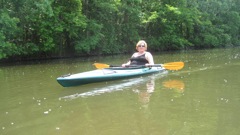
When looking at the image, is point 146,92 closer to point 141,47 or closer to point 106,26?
point 141,47

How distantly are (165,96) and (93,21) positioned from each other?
19703mm

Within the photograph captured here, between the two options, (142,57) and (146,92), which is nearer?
(146,92)

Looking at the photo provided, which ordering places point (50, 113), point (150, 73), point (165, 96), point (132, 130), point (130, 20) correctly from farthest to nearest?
point (130, 20) → point (150, 73) → point (165, 96) → point (50, 113) → point (132, 130)

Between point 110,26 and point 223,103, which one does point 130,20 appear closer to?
point 110,26

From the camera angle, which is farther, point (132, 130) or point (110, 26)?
point (110, 26)

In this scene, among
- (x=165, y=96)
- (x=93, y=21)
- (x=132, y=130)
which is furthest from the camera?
(x=93, y=21)

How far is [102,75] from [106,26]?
795 inches

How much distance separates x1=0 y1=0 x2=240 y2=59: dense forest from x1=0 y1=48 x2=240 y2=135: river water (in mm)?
11355

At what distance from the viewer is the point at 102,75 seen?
1064cm

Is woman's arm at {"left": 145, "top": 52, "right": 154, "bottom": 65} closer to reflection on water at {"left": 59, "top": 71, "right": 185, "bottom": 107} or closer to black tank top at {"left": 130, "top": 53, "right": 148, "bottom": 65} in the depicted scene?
black tank top at {"left": 130, "top": 53, "right": 148, "bottom": 65}

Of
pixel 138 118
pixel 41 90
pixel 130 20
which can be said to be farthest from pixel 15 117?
pixel 130 20

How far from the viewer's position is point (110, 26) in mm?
30594

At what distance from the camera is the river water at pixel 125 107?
5.68 metres

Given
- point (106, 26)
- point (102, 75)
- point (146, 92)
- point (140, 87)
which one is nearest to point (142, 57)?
point (102, 75)
